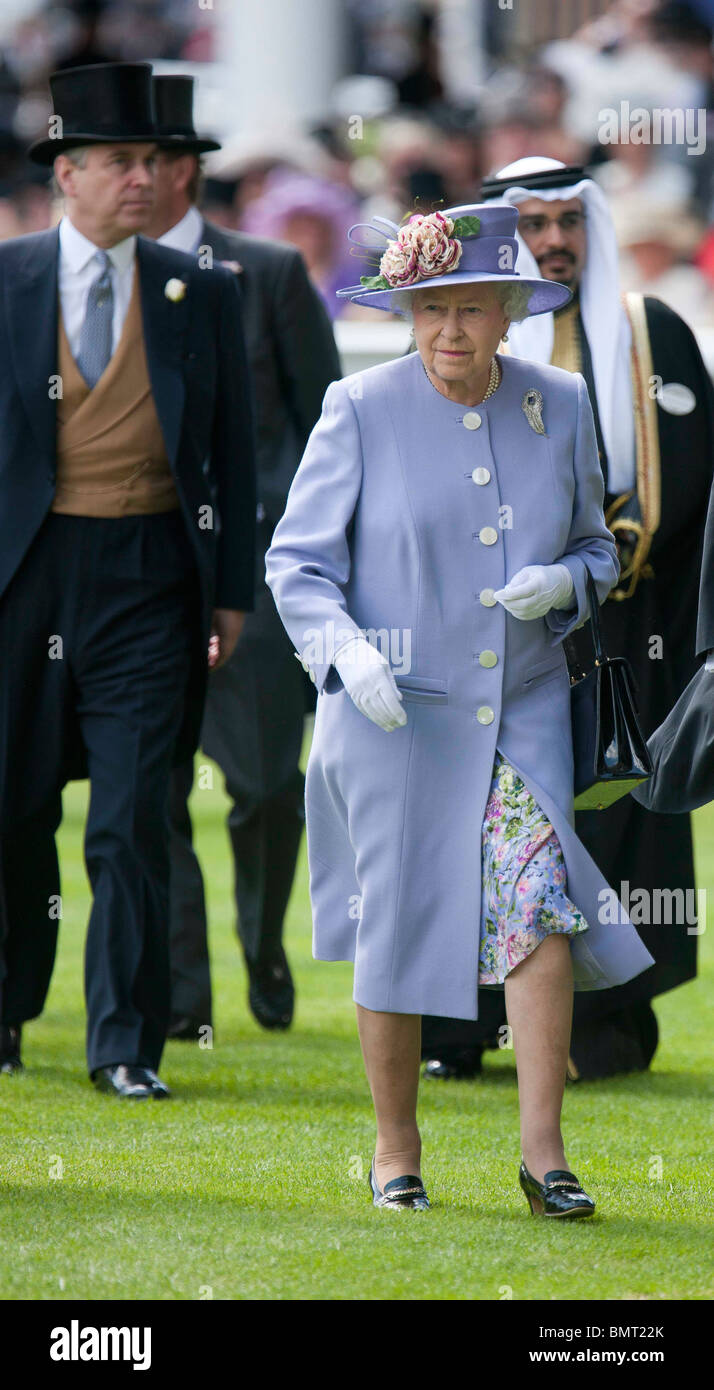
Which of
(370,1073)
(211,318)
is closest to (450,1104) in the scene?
(370,1073)

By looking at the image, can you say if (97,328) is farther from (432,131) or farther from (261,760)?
(432,131)

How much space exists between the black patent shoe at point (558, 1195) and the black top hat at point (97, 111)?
2817 millimetres

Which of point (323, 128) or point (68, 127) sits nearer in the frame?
point (68, 127)

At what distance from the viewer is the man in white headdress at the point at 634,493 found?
6098 mm

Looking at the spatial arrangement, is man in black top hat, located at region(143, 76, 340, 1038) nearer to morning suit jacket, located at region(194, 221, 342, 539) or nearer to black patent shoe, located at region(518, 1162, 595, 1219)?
morning suit jacket, located at region(194, 221, 342, 539)

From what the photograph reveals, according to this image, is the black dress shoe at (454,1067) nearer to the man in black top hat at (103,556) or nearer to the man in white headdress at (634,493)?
the man in white headdress at (634,493)

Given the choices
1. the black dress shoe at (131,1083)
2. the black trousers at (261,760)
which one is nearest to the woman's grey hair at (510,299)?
the black dress shoe at (131,1083)

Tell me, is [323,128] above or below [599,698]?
above

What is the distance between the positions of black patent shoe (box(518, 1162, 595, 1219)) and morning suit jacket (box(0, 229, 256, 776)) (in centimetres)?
203

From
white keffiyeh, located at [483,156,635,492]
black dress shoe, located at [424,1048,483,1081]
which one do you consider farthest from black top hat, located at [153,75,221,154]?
black dress shoe, located at [424,1048,483,1081]

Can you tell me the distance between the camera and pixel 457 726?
4.42 m

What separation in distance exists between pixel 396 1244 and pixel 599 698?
1053 millimetres

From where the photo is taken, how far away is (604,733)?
4.41m

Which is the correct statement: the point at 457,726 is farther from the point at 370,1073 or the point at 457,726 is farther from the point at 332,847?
the point at 370,1073
